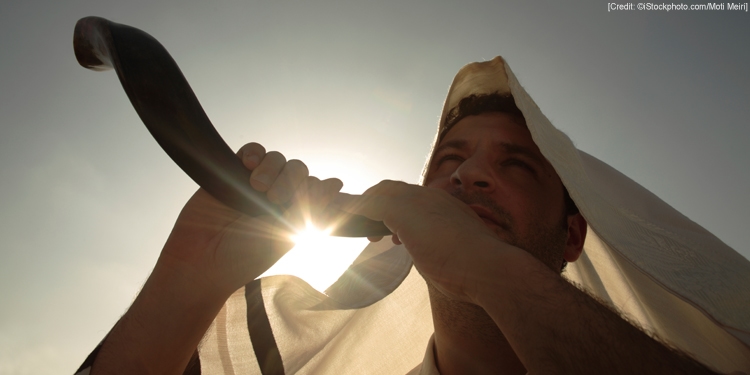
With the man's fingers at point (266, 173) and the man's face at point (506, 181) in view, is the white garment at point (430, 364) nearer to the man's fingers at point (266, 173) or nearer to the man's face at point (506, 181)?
the man's face at point (506, 181)

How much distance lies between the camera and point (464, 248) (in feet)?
3.64

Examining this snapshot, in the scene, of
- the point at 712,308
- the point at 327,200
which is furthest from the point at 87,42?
the point at 712,308

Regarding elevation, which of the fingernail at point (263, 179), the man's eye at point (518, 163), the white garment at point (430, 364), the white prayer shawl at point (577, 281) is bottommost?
Answer: the white garment at point (430, 364)

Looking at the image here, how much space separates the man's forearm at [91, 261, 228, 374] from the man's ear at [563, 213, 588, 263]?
5.61ft

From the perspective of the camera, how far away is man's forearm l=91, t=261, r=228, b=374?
1.52m

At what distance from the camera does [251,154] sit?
1.47m

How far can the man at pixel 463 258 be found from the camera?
0.93 m

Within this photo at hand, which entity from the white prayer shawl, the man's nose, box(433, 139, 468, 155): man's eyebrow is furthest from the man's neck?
box(433, 139, 468, 155): man's eyebrow

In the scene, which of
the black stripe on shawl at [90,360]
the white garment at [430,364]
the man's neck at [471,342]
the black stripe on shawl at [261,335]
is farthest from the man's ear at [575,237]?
the black stripe on shawl at [90,360]

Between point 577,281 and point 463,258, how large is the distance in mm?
1577

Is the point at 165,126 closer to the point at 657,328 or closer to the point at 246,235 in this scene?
the point at 246,235

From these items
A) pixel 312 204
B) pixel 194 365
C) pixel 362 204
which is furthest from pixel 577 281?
pixel 194 365

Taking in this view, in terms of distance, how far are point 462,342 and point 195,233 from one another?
125cm

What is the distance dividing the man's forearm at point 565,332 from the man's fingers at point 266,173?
→ 30.1 inches
